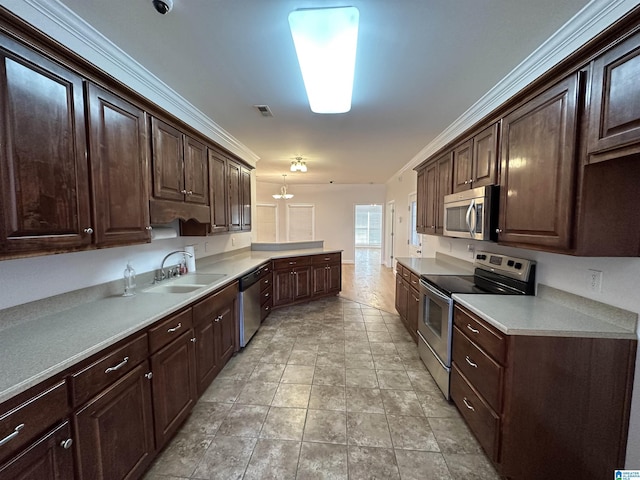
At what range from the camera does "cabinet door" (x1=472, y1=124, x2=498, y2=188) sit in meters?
2.10

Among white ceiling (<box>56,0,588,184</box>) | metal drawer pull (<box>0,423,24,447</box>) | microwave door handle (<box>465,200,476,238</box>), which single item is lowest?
metal drawer pull (<box>0,423,24,447</box>)

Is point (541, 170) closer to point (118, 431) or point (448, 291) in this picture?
point (448, 291)

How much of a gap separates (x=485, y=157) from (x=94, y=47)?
9.67ft

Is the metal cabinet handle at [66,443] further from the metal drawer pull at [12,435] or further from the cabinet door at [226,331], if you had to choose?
the cabinet door at [226,331]

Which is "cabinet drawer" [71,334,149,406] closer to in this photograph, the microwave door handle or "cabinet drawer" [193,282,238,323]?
"cabinet drawer" [193,282,238,323]

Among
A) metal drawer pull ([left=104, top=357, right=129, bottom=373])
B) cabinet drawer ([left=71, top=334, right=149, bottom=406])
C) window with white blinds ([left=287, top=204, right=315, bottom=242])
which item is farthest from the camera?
window with white blinds ([left=287, top=204, right=315, bottom=242])

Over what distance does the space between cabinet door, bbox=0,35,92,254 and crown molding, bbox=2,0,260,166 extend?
405 mm

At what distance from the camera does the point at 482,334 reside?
1696 mm

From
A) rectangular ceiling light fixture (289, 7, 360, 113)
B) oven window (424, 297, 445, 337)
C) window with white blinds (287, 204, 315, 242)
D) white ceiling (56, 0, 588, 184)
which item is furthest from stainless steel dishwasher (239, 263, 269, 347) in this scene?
window with white blinds (287, 204, 315, 242)

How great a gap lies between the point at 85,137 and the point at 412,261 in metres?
3.60

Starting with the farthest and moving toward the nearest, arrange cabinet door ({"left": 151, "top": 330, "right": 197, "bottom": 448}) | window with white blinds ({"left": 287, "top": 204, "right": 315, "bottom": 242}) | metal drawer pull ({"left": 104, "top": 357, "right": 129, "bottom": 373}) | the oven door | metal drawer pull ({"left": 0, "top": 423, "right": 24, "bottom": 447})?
window with white blinds ({"left": 287, "top": 204, "right": 315, "bottom": 242}), the oven door, cabinet door ({"left": 151, "top": 330, "right": 197, "bottom": 448}), metal drawer pull ({"left": 104, "top": 357, "right": 129, "bottom": 373}), metal drawer pull ({"left": 0, "top": 423, "right": 24, "bottom": 447})

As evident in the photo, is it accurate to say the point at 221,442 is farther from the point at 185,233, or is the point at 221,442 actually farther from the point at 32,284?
the point at 185,233

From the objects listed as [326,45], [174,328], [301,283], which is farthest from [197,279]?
[326,45]

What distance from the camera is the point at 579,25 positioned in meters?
1.53
